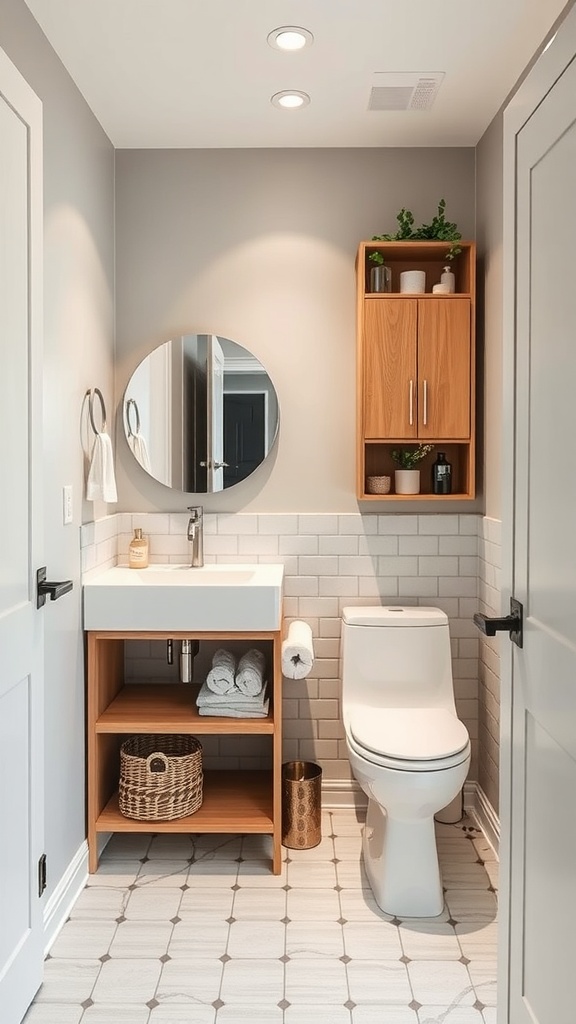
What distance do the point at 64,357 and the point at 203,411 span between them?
789 mm

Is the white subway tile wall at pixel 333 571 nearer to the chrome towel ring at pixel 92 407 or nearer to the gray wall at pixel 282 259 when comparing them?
the gray wall at pixel 282 259

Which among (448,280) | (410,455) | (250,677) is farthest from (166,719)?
(448,280)

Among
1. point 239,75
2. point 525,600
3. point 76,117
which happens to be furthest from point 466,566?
point 76,117

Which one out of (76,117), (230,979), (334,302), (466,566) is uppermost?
(76,117)

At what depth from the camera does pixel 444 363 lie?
9.91 feet

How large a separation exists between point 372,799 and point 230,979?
0.68 m

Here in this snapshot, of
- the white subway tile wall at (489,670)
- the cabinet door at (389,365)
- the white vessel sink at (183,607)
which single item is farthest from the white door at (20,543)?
the white subway tile wall at (489,670)

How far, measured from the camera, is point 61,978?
85.2 inches

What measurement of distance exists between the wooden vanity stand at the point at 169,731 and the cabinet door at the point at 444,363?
1.01 metres

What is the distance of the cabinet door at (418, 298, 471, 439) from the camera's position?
301 centimetres

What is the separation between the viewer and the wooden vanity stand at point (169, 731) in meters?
2.74

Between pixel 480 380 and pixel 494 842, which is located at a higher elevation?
pixel 480 380

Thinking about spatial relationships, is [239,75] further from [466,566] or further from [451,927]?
[451,927]

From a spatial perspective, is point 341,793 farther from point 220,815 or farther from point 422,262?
point 422,262
